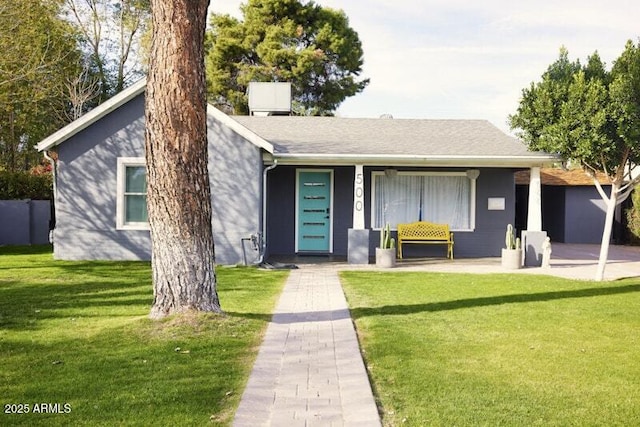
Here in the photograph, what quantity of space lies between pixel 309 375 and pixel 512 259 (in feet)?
31.3

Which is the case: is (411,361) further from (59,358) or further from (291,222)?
(291,222)

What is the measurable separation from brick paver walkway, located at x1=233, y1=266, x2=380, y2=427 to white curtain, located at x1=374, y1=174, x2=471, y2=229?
7.92 m

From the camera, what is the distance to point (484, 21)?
56.2 ft

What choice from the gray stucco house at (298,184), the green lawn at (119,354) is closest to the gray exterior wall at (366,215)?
the gray stucco house at (298,184)

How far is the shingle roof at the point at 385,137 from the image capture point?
14.7 meters

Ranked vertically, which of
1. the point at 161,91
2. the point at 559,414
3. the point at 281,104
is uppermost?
the point at 281,104

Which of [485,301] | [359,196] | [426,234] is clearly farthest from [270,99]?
[485,301]

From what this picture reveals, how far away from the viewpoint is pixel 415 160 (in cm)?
1445

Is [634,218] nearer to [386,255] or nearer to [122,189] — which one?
[386,255]

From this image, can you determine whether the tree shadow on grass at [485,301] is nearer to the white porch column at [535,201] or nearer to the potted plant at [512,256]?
the potted plant at [512,256]

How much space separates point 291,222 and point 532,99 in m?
7.24

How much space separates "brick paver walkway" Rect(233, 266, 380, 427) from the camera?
4281 mm

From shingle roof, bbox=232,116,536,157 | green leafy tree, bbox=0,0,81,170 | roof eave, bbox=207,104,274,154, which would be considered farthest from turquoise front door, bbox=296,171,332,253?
green leafy tree, bbox=0,0,81,170

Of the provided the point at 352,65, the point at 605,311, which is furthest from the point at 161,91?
the point at 352,65
